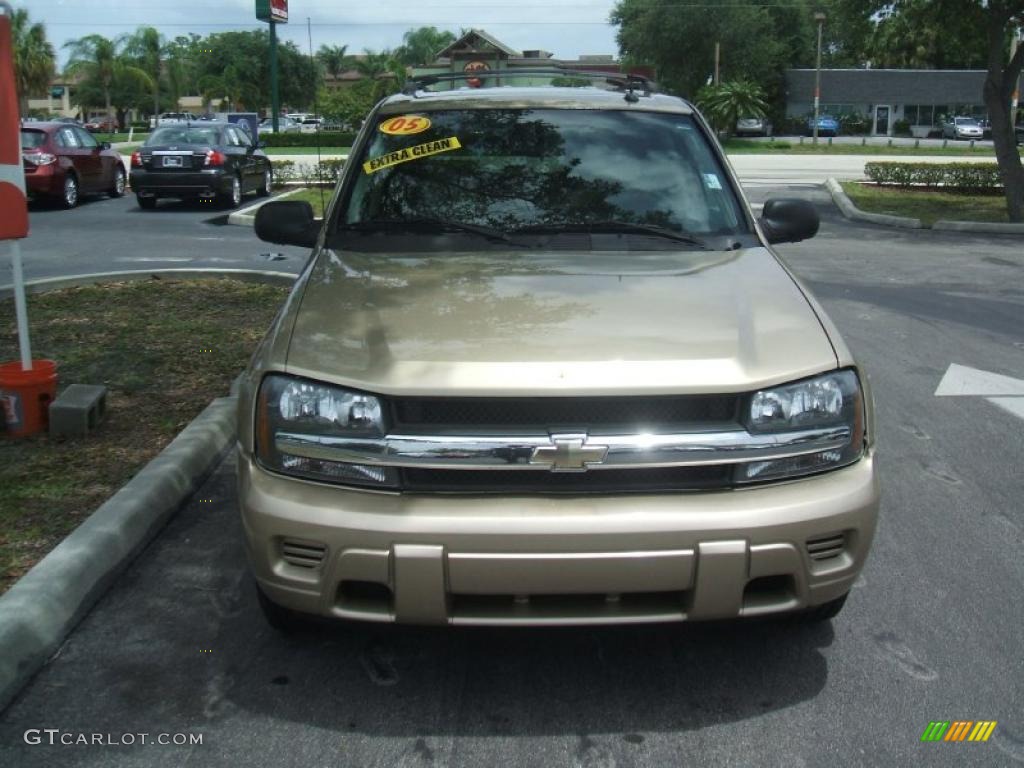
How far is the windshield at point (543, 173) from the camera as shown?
4184 millimetres

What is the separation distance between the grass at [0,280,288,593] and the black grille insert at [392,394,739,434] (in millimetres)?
1795

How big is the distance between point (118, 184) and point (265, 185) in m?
2.98

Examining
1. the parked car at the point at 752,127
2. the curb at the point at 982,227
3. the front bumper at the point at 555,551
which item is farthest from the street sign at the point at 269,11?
the parked car at the point at 752,127

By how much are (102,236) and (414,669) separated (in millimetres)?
13114

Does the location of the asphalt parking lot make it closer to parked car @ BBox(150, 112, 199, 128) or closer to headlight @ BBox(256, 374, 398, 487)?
headlight @ BBox(256, 374, 398, 487)

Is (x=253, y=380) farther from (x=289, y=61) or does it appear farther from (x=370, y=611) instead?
(x=289, y=61)

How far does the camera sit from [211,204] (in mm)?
19641

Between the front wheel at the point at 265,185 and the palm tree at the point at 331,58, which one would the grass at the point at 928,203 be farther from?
the palm tree at the point at 331,58

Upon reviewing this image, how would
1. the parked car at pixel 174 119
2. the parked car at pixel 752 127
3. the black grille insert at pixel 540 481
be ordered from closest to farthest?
the black grille insert at pixel 540 481 → the parked car at pixel 174 119 → the parked car at pixel 752 127

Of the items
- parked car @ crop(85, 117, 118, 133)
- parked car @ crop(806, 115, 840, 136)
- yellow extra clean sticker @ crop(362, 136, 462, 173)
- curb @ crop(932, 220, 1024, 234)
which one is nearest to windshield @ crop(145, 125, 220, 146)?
curb @ crop(932, 220, 1024, 234)

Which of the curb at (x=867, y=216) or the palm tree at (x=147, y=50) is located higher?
the palm tree at (x=147, y=50)

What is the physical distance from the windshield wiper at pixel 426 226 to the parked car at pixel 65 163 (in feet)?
50.3

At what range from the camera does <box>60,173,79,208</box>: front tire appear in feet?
61.1

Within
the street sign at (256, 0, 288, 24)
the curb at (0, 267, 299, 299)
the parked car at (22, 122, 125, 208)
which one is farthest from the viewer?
the street sign at (256, 0, 288, 24)
